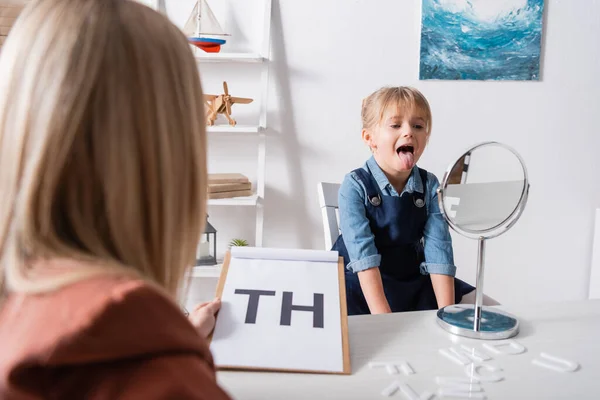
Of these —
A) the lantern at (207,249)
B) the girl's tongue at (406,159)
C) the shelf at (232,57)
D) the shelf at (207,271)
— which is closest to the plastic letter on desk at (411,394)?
the girl's tongue at (406,159)

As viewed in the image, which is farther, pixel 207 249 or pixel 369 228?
pixel 207 249

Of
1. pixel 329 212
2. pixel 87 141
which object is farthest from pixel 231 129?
pixel 87 141

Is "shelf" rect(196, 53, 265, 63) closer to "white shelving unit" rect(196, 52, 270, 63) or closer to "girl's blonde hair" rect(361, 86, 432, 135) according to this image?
"white shelving unit" rect(196, 52, 270, 63)

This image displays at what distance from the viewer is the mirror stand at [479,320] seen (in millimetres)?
898

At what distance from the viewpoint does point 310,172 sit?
2.43 m

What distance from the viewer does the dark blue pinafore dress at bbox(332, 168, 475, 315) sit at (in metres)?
1.42

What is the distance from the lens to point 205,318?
837 millimetres

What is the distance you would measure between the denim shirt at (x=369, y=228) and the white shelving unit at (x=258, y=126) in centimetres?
77

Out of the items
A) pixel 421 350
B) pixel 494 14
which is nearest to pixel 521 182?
pixel 421 350

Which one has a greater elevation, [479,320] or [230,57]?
[230,57]

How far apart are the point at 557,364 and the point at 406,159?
2.52 ft

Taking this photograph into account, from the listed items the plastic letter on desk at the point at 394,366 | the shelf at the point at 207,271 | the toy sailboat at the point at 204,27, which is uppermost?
the toy sailboat at the point at 204,27

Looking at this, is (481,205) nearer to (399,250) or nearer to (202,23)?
(399,250)

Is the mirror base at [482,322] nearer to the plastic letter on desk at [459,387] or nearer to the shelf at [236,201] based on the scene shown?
the plastic letter on desk at [459,387]
